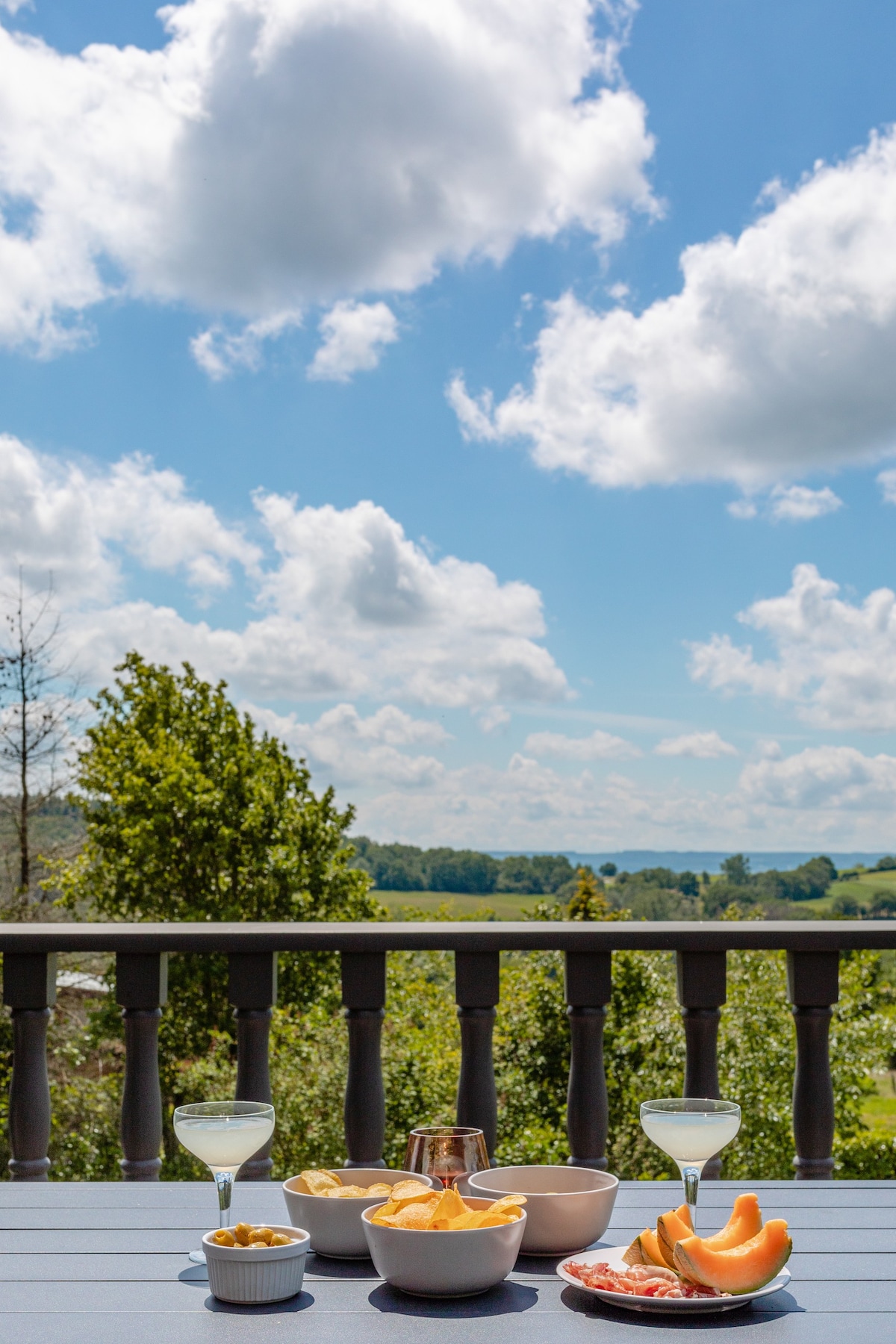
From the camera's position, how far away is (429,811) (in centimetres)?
4244

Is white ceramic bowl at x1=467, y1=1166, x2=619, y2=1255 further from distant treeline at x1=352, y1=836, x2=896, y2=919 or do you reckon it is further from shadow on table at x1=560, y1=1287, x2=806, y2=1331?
distant treeline at x1=352, y1=836, x2=896, y2=919

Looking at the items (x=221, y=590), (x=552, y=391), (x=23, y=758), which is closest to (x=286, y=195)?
(x=23, y=758)

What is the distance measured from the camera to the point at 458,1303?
108 centimetres

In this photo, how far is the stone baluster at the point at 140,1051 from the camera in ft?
7.11

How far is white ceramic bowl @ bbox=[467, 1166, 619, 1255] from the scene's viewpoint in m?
1.19

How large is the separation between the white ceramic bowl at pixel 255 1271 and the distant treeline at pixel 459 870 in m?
28.9

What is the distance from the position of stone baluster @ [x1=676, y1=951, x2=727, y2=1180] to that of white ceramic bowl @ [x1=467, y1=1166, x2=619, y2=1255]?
982 millimetres

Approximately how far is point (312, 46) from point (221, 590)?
42892mm

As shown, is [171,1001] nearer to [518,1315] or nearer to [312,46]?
[312,46]

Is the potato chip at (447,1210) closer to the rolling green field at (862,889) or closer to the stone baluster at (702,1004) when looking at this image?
the stone baluster at (702,1004)

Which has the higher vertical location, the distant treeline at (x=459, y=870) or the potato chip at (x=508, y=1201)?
the potato chip at (x=508, y=1201)

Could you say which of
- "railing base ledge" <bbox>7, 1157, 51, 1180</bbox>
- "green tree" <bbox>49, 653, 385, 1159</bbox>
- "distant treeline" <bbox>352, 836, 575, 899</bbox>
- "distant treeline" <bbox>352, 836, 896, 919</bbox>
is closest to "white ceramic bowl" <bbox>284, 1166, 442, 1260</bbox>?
"railing base ledge" <bbox>7, 1157, 51, 1180</bbox>

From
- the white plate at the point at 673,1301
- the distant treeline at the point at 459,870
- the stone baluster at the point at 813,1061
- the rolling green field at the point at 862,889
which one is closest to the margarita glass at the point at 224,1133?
the white plate at the point at 673,1301

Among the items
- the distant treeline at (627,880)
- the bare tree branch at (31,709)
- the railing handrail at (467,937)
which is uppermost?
the bare tree branch at (31,709)
